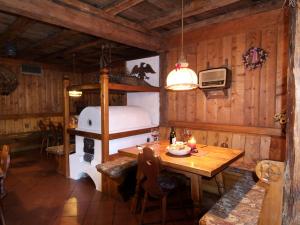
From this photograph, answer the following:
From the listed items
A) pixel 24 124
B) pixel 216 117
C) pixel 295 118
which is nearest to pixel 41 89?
pixel 24 124

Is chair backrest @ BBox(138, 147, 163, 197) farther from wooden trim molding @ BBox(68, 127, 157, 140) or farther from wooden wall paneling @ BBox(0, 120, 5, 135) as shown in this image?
wooden wall paneling @ BBox(0, 120, 5, 135)

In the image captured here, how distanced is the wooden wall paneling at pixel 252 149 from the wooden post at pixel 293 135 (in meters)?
1.65

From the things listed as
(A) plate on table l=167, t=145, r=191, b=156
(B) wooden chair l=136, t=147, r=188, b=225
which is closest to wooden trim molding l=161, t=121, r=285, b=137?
(A) plate on table l=167, t=145, r=191, b=156

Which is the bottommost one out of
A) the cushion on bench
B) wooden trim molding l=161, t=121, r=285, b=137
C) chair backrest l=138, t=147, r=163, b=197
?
the cushion on bench

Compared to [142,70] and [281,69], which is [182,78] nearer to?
[281,69]

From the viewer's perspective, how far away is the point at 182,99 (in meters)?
3.69

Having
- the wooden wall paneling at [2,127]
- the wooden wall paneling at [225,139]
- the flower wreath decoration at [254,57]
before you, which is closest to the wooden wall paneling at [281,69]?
the flower wreath decoration at [254,57]

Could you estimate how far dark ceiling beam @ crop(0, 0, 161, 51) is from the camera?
7.16 ft

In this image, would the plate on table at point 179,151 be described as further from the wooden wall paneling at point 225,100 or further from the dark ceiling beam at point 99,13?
the dark ceiling beam at point 99,13

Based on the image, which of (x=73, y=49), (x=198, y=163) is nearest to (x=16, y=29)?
(x=73, y=49)

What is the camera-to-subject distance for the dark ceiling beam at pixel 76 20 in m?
2.18

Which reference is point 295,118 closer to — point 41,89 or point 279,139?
point 279,139

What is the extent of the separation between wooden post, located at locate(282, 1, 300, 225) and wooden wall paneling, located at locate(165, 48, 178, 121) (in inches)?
101

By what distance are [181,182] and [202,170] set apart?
0.67m
